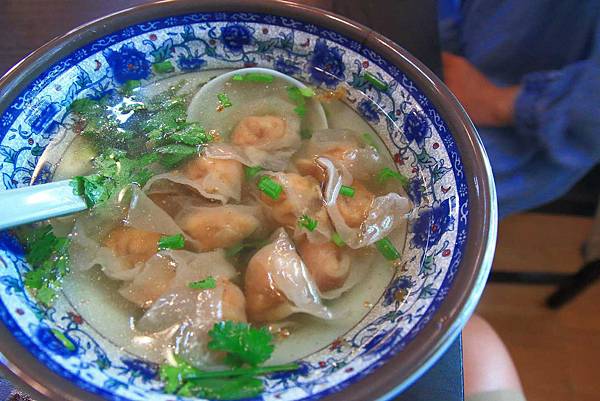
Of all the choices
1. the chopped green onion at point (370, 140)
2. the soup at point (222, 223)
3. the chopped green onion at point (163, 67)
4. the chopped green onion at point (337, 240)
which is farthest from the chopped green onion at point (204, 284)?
the chopped green onion at point (163, 67)

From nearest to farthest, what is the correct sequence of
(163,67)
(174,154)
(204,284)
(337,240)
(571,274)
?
(204,284) → (337,240) → (174,154) → (163,67) → (571,274)

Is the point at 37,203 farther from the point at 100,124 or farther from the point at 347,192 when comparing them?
the point at 347,192


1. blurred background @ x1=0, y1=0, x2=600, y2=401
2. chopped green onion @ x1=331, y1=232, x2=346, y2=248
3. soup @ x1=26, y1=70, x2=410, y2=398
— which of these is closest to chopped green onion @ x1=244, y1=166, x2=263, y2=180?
soup @ x1=26, y1=70, x2=410, y2=398

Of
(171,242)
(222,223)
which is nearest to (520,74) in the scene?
(222,223)

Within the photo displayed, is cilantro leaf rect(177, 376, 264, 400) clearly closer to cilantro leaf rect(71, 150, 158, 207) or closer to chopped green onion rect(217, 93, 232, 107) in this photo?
cilantro leaf rect(71, 150, 158, 207)

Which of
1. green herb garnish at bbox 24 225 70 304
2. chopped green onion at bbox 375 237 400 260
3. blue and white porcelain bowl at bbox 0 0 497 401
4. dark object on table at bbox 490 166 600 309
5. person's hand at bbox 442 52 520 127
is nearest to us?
blue and white porcelain bowl at bbox 0 0 497 401
